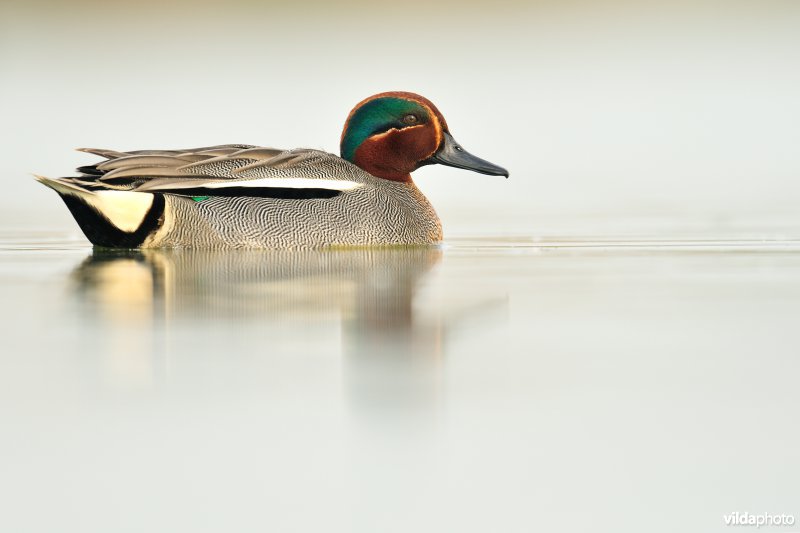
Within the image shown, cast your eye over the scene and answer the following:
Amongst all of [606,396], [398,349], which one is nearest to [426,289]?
[398,349]

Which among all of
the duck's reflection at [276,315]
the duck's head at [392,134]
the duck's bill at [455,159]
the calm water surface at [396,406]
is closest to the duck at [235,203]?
the duck's head at [392,134]

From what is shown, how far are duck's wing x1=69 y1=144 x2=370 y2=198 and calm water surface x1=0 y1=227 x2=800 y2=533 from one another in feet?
8.70

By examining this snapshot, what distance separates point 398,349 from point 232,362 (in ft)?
1.60

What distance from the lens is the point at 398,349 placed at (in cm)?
358

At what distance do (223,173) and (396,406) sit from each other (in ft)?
18.1

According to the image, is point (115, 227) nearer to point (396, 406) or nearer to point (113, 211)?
point (113, 211)

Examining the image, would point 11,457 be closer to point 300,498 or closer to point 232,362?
point 300,498

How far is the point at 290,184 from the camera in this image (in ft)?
26.7

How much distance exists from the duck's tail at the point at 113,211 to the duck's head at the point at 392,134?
1549 mm

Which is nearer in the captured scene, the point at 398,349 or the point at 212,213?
the point at 398,349
